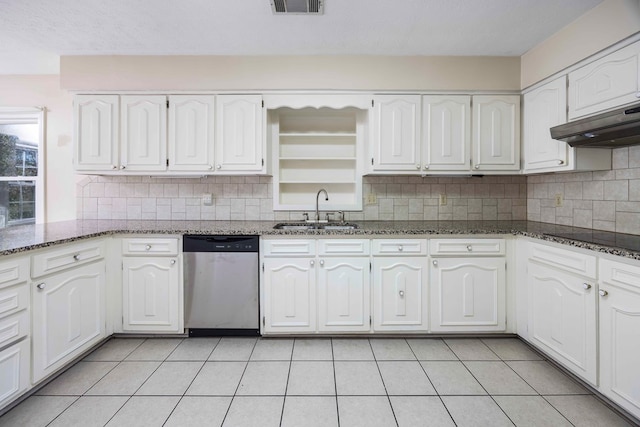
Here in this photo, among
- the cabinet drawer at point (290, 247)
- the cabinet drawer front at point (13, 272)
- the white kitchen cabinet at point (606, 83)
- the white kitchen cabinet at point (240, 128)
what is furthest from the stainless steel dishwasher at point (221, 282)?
the white kitchen cabinet at point (606, 83)

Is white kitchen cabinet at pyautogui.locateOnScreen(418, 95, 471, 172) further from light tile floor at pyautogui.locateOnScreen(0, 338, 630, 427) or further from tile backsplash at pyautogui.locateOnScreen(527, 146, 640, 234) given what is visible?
light tile floor at pyautogui.locateOnScreen(0, 338, 630, 427)

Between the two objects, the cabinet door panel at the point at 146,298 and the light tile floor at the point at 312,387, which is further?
the cabinet door panel at the point at 146,298

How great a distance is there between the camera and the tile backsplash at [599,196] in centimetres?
209

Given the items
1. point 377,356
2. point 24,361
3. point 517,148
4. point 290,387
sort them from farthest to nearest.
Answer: point 517,148, point 377,356, point 290,387, point 24,361

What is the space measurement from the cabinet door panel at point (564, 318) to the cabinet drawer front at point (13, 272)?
312 centimetres

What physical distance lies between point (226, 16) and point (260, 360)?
239cm

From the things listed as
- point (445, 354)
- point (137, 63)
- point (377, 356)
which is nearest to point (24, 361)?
point (377, 356)

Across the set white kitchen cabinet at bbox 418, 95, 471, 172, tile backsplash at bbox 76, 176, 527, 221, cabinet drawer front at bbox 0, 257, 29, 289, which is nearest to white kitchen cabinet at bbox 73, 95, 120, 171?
tile backsplash at bbox 76, 176, 527, 221

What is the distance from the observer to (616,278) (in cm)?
160

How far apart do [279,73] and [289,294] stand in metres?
1.86

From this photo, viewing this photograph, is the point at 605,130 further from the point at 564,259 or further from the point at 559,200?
the point at 559,200

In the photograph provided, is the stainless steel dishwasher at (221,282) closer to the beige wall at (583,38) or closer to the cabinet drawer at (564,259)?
the cabinet drawer at (564,259)

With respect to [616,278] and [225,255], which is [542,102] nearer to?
[616,278]

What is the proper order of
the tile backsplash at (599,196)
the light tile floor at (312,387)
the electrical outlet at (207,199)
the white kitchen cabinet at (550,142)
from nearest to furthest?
1. the light tile floor at (312,387)
2. the tile backsplash at (599,196)
3. the white kitchen cabinet at (550,142)
4. the electrical outlet at (207,199)
